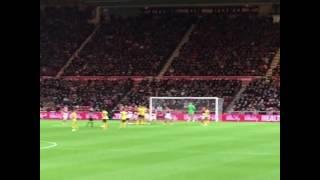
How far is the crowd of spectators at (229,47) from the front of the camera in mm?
53438

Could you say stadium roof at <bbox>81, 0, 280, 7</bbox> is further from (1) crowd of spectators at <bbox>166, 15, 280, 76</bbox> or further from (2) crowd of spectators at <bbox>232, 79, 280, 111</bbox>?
(2) crowd of spectators at <bbox>232, 79, 280, 111</bbox>

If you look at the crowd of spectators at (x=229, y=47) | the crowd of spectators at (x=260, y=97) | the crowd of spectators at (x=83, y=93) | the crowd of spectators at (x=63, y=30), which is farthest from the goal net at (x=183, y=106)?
the crowd of spectators at (x=63, y=30)

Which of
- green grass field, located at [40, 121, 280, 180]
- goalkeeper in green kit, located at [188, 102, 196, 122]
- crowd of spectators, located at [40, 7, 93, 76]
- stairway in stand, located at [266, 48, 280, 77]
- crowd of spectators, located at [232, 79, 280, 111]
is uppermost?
crowd of spectators, located at [40, 7, 93, 76]

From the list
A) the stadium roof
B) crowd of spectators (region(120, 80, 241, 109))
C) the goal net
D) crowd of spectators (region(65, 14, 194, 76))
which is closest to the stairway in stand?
crowd of spectators (region(120, 80, 241, 109))

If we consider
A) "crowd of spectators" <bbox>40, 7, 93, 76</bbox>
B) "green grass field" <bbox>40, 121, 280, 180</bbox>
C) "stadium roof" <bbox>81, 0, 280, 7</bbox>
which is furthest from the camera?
"crowd of spectators" <bbox>40, 7, 93, 76</bbox>

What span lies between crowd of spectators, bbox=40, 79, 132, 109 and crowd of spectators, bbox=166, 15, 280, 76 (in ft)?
16.5

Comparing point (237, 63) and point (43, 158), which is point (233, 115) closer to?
point (237, 63)

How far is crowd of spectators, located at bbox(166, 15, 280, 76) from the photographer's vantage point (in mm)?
53438

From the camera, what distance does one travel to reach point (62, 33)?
61.8 meters

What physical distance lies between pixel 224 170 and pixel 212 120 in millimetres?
29986

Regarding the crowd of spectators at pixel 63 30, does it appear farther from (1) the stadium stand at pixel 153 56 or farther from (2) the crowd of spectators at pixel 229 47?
(2) the crowd of spectators at pixel 229 47

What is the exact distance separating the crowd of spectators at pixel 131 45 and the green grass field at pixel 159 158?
96.4 ft
